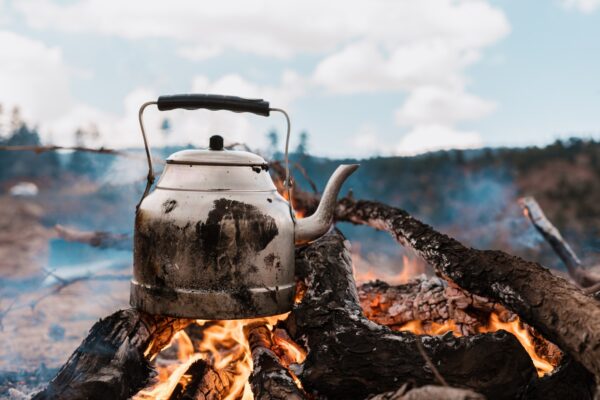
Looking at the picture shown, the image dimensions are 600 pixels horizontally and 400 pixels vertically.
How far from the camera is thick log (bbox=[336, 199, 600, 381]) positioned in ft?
6.38

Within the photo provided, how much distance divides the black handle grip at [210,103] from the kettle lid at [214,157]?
144mm

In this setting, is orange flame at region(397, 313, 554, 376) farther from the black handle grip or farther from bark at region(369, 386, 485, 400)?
the black handle grip

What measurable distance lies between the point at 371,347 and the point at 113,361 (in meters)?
1.03

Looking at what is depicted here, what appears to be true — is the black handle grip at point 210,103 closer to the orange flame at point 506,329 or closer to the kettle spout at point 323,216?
the kettle spout at point 323,216

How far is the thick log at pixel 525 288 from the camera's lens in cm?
195

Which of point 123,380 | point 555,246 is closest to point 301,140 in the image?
point 555,246

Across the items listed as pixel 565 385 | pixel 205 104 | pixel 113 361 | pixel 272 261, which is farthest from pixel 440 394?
pixel 205 104

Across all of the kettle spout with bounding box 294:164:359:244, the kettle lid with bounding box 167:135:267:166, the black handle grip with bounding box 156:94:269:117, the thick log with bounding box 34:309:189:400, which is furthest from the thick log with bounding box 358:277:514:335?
the thick log with bounding box 34:309:189:400

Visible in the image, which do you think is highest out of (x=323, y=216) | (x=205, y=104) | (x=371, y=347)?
(x=205, y=104)

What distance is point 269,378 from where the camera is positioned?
86.4 inches

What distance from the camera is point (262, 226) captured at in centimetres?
234

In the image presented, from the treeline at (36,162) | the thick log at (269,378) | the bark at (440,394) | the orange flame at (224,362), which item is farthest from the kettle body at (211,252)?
the treeline at (36,162)

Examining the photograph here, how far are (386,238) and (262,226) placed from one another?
7.87m

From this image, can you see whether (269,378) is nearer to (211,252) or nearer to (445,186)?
(211,252)
